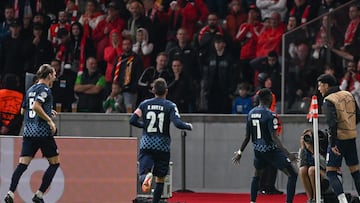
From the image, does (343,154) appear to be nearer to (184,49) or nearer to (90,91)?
(184,49)

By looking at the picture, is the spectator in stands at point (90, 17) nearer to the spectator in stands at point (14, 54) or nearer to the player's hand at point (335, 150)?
the spectator in stands at point (14, 54)

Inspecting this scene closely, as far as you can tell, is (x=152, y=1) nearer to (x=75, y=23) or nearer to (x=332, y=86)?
(x=75, y=23)

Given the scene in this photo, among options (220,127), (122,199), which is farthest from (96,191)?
(220,127)

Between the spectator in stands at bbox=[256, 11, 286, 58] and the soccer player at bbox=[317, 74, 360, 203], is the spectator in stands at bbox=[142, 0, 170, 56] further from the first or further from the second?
the soccer player at bbox=[317, 74, 360, 203]

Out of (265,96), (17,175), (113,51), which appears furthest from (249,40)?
(17,175)

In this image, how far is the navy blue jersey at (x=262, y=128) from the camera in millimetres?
18531

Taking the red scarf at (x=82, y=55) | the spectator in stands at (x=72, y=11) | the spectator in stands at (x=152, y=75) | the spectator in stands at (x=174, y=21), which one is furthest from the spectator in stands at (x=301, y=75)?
the spectator in stands at (x=72, y=11)

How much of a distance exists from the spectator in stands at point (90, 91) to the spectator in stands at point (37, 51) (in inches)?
56.1

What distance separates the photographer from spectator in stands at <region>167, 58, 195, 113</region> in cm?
2420

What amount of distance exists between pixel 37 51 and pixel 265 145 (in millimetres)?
9194

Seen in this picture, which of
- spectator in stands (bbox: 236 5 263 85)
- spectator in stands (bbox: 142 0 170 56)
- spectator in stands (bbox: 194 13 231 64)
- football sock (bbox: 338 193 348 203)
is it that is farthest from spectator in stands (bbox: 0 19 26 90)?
football sock (bbox: 338 193 348 203)

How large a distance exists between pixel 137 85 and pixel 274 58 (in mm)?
2938

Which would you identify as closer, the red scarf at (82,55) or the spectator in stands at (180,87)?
the spectator in stands at (180,87)

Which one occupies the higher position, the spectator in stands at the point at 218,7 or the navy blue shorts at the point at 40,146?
the spectator in stands at the point at 218,7
